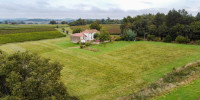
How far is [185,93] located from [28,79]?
36.8 ft

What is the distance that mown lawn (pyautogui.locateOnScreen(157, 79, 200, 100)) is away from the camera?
9.63 metres

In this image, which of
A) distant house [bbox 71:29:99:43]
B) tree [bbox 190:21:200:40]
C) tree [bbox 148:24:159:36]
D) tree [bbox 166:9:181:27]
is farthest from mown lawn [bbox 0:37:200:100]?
tree [bbox 166:9:181:27]

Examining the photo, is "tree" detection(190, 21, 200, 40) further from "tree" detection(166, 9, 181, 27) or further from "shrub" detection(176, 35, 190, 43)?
"tree" detection(166, 9, 181, 27)

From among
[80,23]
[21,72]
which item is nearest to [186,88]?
[21,72]

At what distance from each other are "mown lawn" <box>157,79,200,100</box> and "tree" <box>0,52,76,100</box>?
7954 mm

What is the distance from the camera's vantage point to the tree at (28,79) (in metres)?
8.06

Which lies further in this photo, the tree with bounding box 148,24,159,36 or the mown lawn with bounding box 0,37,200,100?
the tree with bounding box 148,24,159,36

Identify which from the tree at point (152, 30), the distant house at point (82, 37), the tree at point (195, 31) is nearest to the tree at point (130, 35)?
the tree at point (152, 30)

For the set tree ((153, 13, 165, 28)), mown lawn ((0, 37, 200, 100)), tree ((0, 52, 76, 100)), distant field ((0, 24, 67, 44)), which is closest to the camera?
tree ((0, 52, 76, 100))

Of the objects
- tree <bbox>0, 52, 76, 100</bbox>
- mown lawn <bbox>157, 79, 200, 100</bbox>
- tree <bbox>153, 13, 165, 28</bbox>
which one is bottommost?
mown lawn <bbox>157, 79, 200, 100</bbox>

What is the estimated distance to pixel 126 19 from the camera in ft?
176

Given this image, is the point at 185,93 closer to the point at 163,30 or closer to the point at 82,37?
the point at 163,30

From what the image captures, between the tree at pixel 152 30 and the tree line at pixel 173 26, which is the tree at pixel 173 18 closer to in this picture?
the tree line at pixel 173 26

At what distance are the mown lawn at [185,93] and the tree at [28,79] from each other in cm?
795
